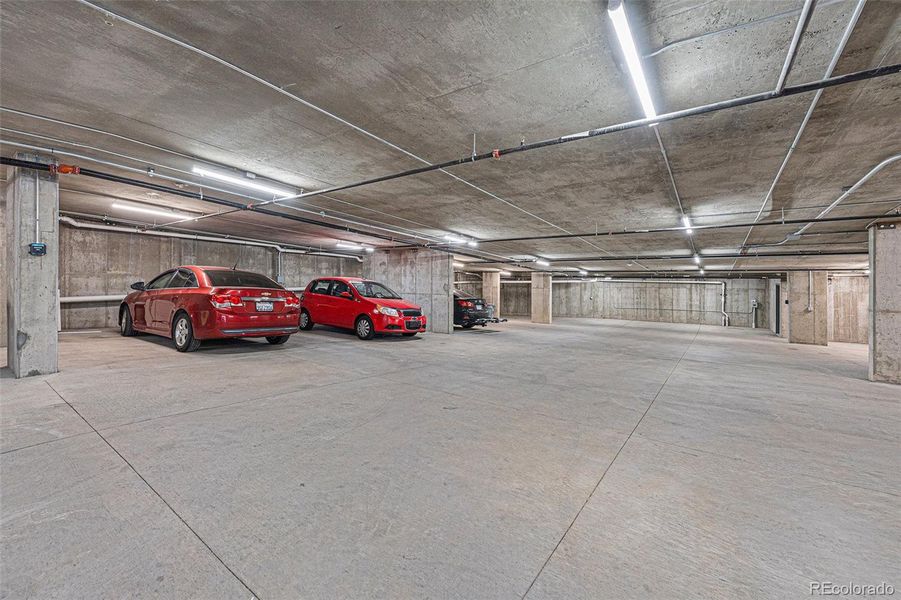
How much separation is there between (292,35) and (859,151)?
19.7 ft

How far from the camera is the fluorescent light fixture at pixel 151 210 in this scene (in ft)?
26.3

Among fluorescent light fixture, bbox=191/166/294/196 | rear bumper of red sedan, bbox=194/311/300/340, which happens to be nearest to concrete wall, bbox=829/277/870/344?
rear bumper of red sedan, bbox=194/311/300/340

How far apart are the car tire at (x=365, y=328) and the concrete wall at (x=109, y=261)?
7.17m

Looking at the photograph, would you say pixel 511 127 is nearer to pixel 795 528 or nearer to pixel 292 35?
pixel 292 35

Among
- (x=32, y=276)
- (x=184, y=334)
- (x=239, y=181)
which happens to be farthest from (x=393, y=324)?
(x=32, y=276)

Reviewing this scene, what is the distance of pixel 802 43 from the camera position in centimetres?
255

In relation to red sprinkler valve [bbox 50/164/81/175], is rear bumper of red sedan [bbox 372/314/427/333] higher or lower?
lower

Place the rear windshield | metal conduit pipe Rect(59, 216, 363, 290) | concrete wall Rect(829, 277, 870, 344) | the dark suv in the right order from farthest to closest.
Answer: concrete wall Rect(829, 277, 870, 344)
the dark suv
metal conduit pipe Rect(59, 216, 363, 290)
the rear windshield

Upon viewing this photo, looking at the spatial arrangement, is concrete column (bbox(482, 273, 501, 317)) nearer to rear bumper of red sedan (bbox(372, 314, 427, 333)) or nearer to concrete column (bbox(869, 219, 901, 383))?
rear bumper of red sedan (bbox(372, 314, 427, 333))

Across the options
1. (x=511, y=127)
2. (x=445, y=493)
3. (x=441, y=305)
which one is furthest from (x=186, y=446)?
(x=441, y=305)

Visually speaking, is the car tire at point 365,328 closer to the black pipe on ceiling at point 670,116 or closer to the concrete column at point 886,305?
the black pipe on ceiling at point 670,116

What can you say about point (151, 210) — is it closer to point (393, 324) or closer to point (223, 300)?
point (223, 300)

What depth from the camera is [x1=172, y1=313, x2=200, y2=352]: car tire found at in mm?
6199

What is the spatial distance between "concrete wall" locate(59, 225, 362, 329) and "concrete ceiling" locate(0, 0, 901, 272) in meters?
4.99
